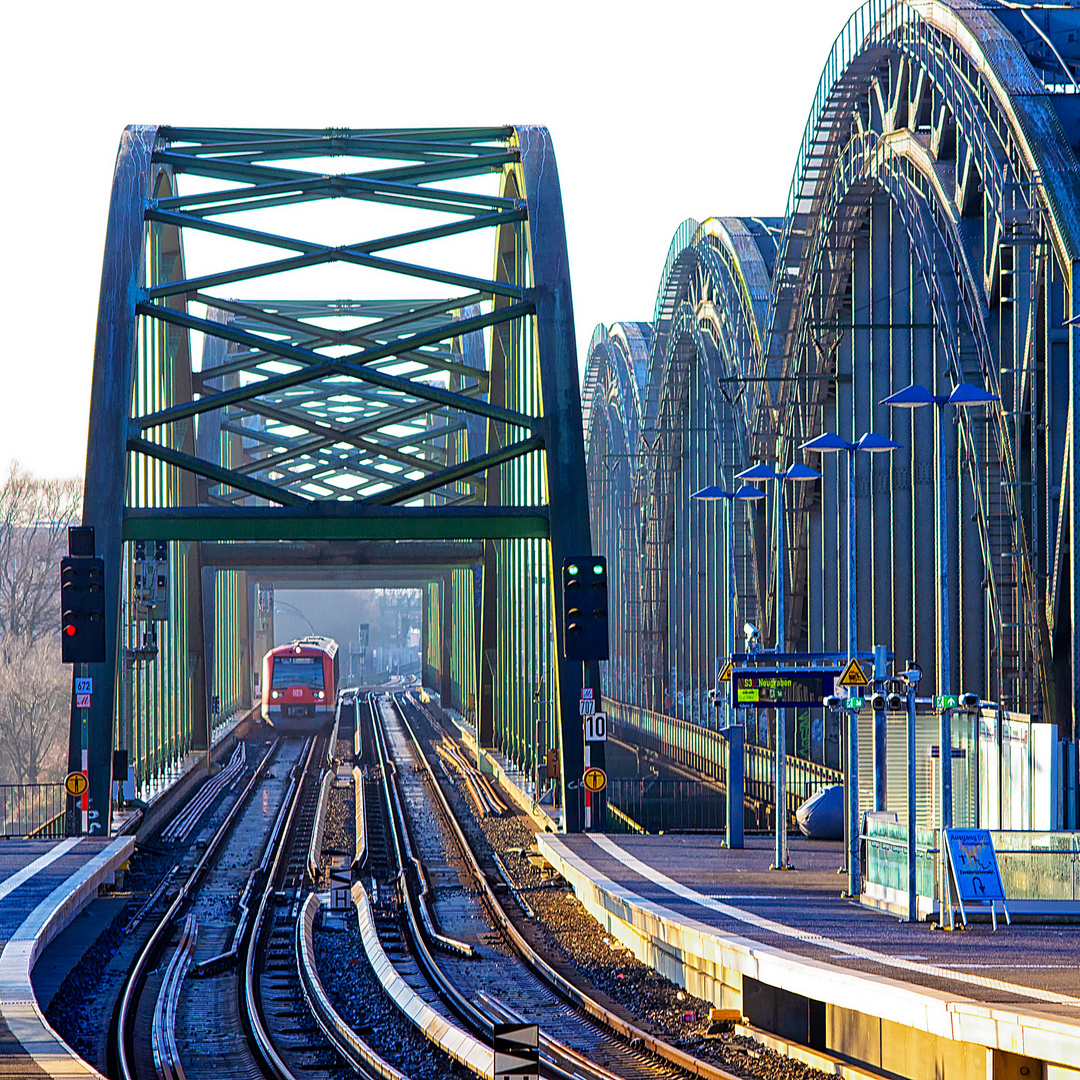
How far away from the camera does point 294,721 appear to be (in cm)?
6938

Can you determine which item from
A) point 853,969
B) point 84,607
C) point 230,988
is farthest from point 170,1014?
point 84,607

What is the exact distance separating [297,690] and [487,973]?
52.0m

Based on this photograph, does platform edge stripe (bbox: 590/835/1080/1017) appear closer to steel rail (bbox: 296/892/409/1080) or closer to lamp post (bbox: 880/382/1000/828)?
lamp post (bbox: 880/382/1000/828)

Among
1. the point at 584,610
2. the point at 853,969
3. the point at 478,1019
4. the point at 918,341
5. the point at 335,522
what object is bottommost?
the point at 478,1019

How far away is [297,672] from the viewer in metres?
70.4

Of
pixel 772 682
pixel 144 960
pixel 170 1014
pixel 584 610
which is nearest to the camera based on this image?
pixel 170 1014

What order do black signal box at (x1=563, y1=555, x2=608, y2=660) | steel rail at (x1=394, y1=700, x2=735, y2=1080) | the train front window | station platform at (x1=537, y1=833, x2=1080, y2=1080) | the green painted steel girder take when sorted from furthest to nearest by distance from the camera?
1. the train front window
2. the green painted steel girder
3. black signal box at (x1=563, y1=555, x2=608, y2=660)
4. steel rail at (x1=394, y1=700, x2=735, y2=1080)
5. station platform at (x1=537, y1=833, x2=1080, y2=1080)

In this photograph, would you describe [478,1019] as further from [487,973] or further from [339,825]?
[339,825]

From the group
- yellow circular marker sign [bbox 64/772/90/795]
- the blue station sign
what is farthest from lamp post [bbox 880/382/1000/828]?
yellow circular marker sign [bbox 64/772/90/795]

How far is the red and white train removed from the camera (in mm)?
69562

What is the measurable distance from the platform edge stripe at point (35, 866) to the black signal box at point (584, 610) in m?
8.60

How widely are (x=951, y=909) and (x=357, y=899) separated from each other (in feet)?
33.0

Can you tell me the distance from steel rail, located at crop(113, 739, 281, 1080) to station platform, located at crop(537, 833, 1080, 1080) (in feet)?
18.5

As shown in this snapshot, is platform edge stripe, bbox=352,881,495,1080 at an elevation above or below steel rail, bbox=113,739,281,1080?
above
